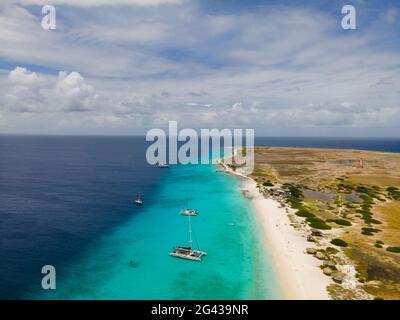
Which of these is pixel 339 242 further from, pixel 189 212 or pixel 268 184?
pixel 268 184

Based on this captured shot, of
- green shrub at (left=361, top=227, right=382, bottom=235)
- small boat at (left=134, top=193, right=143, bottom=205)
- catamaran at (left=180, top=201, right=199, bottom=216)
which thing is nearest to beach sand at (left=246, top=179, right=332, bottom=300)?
green shrub at (left=361, top=227, right=382, bottom=235)

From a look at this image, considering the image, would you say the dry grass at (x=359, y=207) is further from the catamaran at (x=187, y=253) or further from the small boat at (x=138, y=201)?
the small boat at (x=138, y=201)

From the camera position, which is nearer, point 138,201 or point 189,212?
point 189,212

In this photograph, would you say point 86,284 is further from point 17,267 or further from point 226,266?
point 226,266

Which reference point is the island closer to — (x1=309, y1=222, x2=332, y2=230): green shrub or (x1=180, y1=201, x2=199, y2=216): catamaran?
(x1=309, y1=222, x2=332, y2=230): green shrub

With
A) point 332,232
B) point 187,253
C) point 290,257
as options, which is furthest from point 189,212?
point 332,232

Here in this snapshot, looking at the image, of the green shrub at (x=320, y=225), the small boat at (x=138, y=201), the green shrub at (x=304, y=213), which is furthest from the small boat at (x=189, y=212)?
the green shrub at (x=320, y=225)

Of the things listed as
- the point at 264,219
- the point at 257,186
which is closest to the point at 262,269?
the point at 264,219
